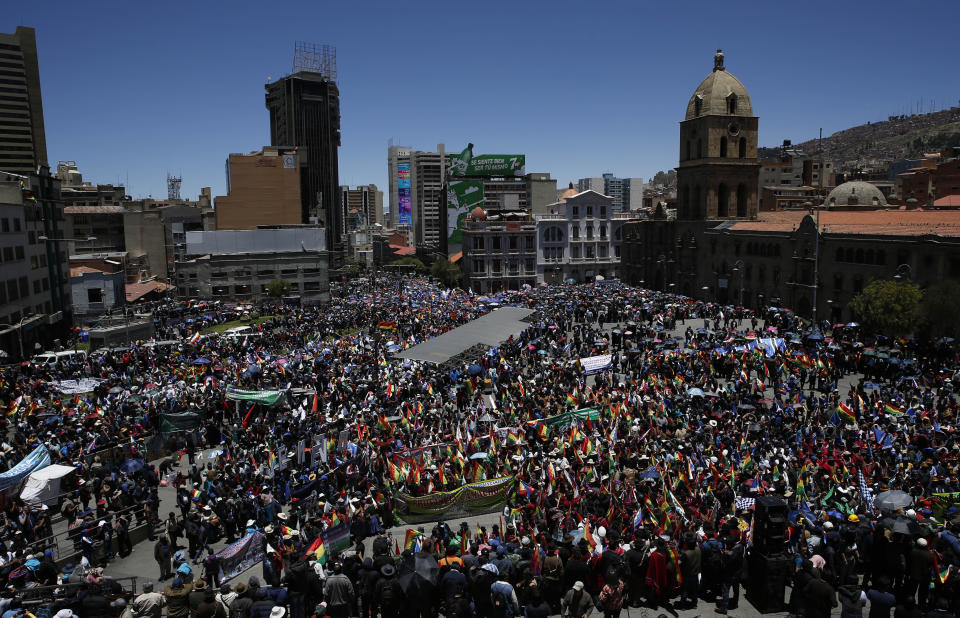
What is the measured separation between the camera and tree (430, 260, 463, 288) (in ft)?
327

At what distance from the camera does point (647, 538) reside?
Result: 534 inches

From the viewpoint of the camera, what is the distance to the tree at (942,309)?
37.3m

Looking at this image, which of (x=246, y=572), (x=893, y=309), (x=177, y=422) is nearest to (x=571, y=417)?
(x=246, y=572)

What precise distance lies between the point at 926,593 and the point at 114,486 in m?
20.5

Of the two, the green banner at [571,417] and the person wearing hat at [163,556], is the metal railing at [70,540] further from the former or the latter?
the green banner at [571,417]

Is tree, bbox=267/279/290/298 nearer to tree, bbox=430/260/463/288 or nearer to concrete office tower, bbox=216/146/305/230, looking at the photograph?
concrete office tower, bbox=216/146/305/230

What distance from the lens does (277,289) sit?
83.3 metres

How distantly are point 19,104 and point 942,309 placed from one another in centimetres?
15325

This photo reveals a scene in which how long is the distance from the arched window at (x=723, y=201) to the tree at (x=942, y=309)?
111ft

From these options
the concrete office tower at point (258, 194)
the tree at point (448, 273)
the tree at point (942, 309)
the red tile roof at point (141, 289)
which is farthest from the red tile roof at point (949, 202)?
the red tile roof at point (141, 289)

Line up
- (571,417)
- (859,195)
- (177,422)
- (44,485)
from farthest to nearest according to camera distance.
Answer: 1. (859,195)
2. (177,422)
3. (571,417)
4. (44,485)

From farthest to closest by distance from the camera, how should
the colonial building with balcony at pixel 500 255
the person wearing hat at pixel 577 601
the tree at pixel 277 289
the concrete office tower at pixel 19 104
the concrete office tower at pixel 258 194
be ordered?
1. the concrete office tower at pixel 19 104
2. the concrete office tower at pixel 258 194
3. the colonial building with balcony at pixel 500 255
4. the tree at pixel 277 289
5. the person wearing hat at pixel 577 601

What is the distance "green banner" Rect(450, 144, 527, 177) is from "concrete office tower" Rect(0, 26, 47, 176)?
78281mm

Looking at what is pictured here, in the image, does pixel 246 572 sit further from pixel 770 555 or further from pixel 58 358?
pixel 58 358
